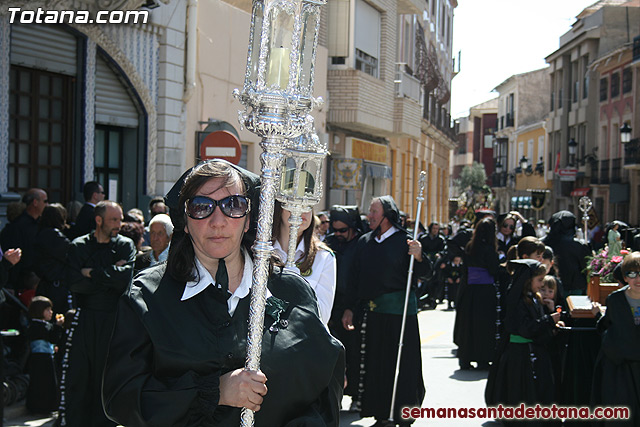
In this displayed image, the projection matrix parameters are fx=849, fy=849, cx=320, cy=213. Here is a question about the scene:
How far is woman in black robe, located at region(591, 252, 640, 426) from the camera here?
6.35 meters

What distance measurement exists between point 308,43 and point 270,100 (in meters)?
0.32

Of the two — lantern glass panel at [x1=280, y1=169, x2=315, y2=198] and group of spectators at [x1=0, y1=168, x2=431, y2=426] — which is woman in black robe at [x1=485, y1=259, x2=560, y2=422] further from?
lantern glass panel at [x1=280, y1=169, x2=315, y2=198]

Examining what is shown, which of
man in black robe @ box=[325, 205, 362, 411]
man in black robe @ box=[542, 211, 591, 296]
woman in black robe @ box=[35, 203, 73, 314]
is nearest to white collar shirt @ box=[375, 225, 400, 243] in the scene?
man in black robe @ box=[325, 205, 362, 411]

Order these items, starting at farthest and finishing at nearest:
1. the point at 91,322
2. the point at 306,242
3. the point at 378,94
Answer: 1. the point at 378,94
2. the point at 91,322
3. the point at 306,242

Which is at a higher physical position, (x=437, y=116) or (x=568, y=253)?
(x=437, y=116)

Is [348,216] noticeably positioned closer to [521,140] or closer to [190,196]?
[190,196]

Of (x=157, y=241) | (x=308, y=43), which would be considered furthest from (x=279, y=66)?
(x=157, y=241)

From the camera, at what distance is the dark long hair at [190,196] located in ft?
9.99

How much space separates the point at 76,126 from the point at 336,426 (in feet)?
33.7

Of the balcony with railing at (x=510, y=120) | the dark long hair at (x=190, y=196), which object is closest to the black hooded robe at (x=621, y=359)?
the dark long hair at (x=190, y=196)

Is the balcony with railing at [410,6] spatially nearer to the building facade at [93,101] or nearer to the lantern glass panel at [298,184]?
the building facade at [93,101]

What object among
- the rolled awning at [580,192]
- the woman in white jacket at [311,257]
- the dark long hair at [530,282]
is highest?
the rolled awning at [580,192]

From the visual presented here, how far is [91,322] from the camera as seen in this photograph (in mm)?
6984

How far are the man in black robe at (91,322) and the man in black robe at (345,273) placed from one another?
83.0 inches
